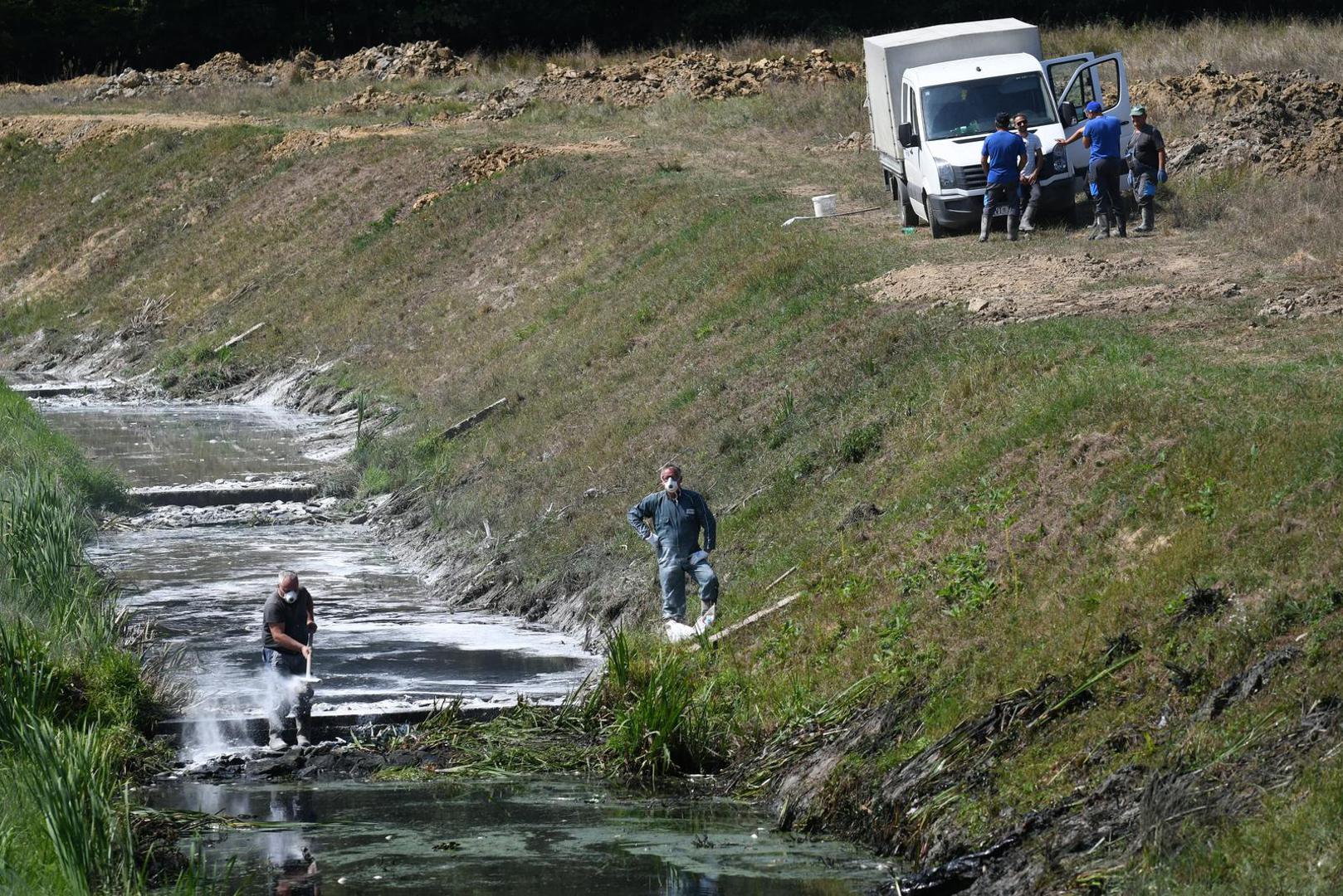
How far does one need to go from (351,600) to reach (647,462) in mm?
4061

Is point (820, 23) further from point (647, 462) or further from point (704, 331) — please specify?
point (647, 462)

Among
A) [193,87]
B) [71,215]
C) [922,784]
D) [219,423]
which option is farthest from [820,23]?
[922,784]

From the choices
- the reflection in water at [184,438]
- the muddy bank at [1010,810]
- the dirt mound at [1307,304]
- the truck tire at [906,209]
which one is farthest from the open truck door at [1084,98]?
the muddy bank at [1010,810]

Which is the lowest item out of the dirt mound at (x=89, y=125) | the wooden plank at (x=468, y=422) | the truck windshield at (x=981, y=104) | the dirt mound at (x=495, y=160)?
the wooden plank at (x=468, y=422)

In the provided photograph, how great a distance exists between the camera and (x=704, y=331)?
26281 mm

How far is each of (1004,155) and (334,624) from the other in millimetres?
11429

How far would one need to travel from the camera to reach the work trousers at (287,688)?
50.1ft

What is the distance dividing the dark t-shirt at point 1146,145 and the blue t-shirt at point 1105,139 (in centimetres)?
65

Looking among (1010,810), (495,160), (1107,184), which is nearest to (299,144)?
(495,160)

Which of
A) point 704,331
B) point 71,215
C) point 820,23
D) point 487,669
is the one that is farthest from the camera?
point 820,23

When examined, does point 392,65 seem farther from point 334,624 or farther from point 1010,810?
point 1010,810

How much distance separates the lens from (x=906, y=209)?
2819 centimetres

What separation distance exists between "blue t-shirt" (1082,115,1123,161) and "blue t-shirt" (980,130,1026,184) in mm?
1103

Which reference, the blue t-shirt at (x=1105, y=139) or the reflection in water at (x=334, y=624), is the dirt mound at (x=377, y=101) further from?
the blue t-shirt at (x=1105, y=139)
